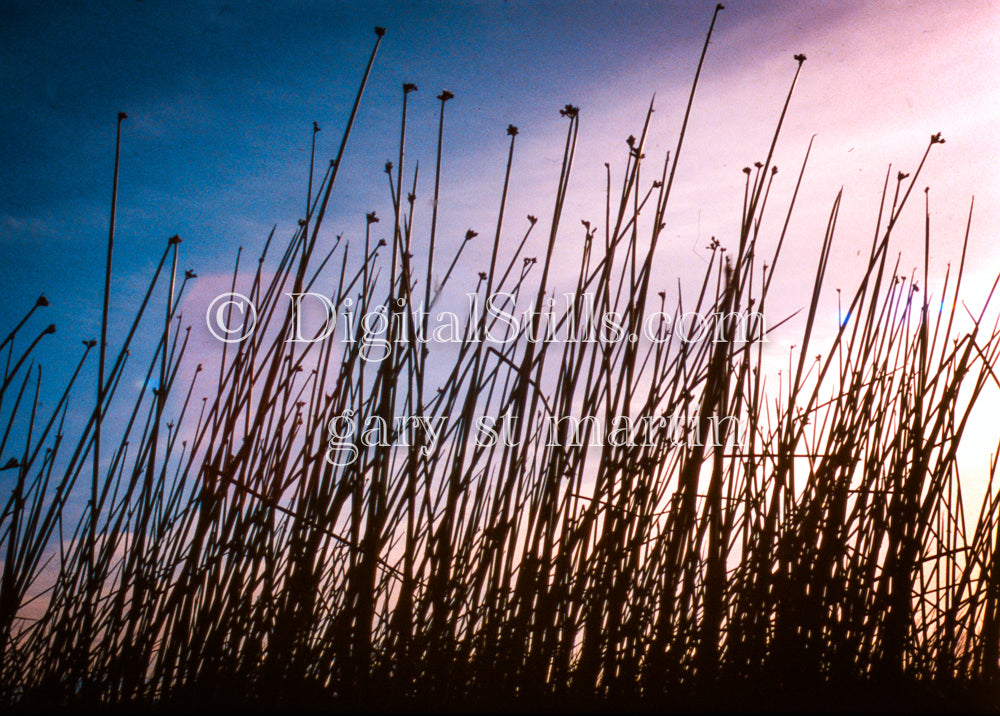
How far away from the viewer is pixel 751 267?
1.30 m

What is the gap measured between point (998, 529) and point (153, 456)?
4.59 feet

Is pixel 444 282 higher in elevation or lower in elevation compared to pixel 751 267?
lower

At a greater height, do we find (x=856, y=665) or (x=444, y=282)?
(x=444, y=282)

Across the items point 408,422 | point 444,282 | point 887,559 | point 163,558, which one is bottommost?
point 163,558

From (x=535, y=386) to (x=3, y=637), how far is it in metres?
1.07

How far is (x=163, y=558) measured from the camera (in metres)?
1.34

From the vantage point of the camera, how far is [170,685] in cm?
120

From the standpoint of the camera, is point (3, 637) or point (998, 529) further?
point (3, 637)

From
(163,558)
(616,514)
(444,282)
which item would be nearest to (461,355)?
(444,282)

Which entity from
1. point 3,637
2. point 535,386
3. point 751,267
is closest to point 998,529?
point 751,267

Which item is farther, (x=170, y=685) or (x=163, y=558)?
(x=163, y=558)

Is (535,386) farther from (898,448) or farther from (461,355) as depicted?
(898,448)

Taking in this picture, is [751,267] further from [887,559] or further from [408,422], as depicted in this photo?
[408,422]

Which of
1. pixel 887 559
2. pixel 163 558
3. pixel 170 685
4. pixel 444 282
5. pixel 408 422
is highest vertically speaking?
pixel 444 282
